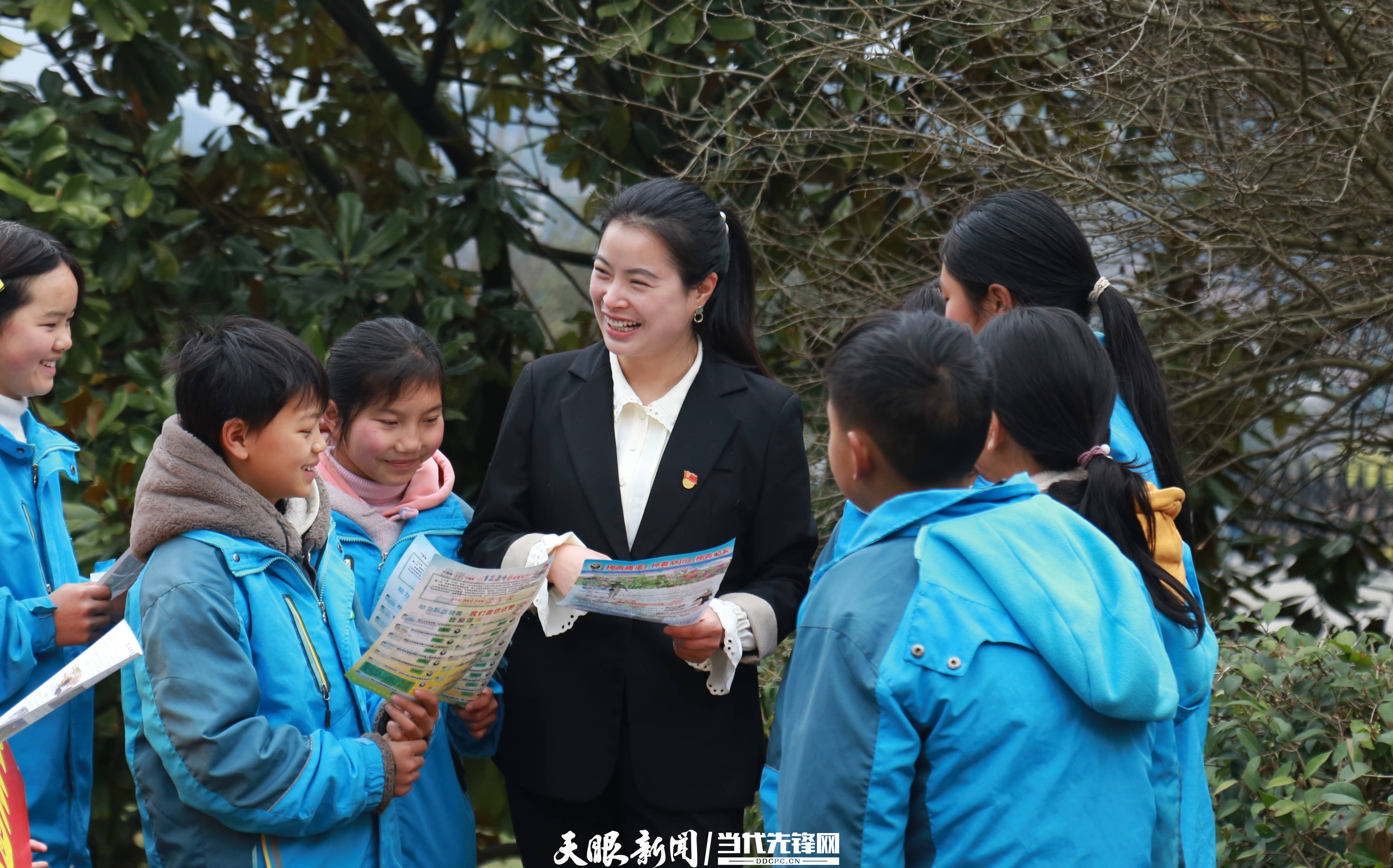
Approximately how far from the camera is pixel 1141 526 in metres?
1.71

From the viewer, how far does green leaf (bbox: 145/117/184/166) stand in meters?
3.87

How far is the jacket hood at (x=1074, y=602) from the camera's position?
1378 mm

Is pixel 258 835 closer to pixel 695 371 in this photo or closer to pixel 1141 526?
pixel 695 371

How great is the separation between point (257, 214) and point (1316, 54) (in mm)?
3537

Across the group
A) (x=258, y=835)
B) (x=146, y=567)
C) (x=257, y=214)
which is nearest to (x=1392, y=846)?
(x=258, y=835)

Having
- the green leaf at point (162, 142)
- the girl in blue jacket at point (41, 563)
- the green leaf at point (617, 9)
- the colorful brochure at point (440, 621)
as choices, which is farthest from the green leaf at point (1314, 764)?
the green leaf at point (162, 142)

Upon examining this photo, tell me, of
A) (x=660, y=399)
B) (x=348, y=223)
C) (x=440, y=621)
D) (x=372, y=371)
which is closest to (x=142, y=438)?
(x=348, y=223)

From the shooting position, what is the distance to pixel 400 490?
232 cm

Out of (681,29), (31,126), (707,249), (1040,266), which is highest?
(681,29)

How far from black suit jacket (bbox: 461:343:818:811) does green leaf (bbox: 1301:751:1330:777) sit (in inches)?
41.5

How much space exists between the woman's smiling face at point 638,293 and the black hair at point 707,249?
2 centimetres

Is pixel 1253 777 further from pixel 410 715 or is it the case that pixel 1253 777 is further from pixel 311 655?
pixel 311 655

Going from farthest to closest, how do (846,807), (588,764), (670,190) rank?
1. (670,190)
2. (588,764)
3. (846,807)

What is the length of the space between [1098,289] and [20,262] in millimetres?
1852
